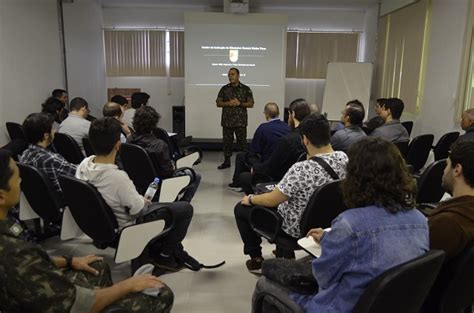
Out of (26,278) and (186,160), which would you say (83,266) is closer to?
(26,278)

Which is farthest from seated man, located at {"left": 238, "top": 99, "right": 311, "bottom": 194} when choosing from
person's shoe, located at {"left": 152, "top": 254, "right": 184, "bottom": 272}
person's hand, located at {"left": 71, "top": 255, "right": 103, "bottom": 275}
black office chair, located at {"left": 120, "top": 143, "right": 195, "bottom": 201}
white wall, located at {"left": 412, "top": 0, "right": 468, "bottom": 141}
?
white wall, located at {"left": 412, "top": 0, "right": 468, "bottom": 141}

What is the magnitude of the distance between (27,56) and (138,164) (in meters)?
3.45

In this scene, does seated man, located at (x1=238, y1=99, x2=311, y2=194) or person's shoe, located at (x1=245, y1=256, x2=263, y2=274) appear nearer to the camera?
person's shoe, located at (x1=245, y1=256, x2=263, y2=274)

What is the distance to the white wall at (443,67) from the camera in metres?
4.89

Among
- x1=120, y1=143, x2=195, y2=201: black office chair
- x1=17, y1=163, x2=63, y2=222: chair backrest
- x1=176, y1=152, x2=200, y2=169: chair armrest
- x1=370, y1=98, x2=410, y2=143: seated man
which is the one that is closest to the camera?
x1=17, y1=163, x2=63, y2=222: chair backrest

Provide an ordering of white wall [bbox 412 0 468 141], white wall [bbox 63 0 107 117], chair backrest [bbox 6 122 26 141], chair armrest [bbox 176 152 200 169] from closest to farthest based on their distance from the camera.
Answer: chair armrest [bbox 176 152 200 169] → chair backrest [bbox 6 122 26 141] → white wall [bbox 412 0 468 141] → white wall [bbox 63 0 107 117]

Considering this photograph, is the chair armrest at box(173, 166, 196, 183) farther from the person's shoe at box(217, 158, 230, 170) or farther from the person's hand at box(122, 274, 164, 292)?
the person's shoe at box(217, 158, 230, 170)

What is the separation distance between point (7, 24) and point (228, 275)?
432cm

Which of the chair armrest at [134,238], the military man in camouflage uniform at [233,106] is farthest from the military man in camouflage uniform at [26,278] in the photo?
the military man in camouflage uniform at [233,106]

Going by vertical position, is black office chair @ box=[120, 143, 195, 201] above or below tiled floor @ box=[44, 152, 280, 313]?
above

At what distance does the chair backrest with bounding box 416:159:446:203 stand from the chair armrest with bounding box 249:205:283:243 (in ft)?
3.61

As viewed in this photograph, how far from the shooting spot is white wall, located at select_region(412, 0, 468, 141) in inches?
193

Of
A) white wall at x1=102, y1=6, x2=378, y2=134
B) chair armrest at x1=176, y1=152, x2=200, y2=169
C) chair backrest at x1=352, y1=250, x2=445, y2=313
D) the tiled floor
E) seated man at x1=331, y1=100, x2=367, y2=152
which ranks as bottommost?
the tiled floor

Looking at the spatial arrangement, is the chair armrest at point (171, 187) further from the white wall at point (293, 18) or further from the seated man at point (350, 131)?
the white wall at point (293, 18)
